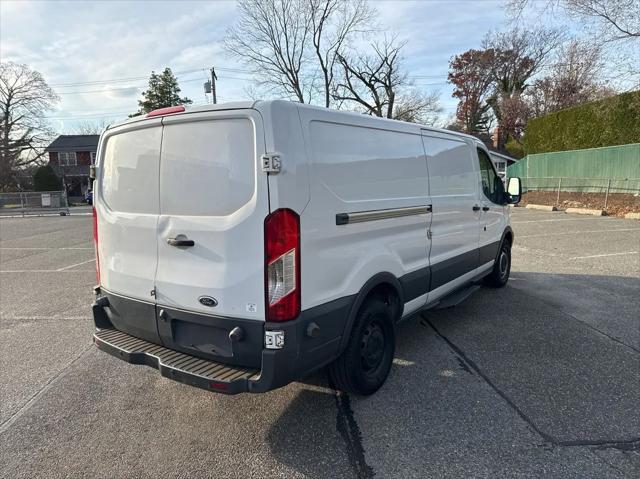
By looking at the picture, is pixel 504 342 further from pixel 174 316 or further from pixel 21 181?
pixel 21 181

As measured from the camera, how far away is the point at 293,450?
273 centimetres

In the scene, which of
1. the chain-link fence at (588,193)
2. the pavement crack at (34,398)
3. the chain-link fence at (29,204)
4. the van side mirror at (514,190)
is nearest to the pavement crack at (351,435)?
the pavement crack at (34,398)

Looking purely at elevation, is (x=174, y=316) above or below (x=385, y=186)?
below

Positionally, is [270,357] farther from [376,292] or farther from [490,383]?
[490,383]

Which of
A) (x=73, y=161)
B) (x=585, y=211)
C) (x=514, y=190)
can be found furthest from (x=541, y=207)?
(x=73, y=161)

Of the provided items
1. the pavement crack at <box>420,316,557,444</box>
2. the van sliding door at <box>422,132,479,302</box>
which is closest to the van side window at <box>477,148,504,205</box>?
the van sliding door at <box>422,132,479,302</box>

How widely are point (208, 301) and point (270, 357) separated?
0.57m

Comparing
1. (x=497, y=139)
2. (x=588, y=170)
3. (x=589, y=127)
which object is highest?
(x=497, y=139)

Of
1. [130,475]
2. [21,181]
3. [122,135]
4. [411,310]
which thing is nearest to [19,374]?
[130,475]

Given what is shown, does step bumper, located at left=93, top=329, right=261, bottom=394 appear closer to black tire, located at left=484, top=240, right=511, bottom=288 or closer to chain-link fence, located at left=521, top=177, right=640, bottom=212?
black tire, located at left=484, top=240, right=511, bottom=288

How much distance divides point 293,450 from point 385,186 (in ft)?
6.89

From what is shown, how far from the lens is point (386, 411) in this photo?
316cm

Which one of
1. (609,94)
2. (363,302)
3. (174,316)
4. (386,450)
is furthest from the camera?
(609,94)

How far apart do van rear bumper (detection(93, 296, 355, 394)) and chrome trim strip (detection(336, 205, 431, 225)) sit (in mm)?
569
